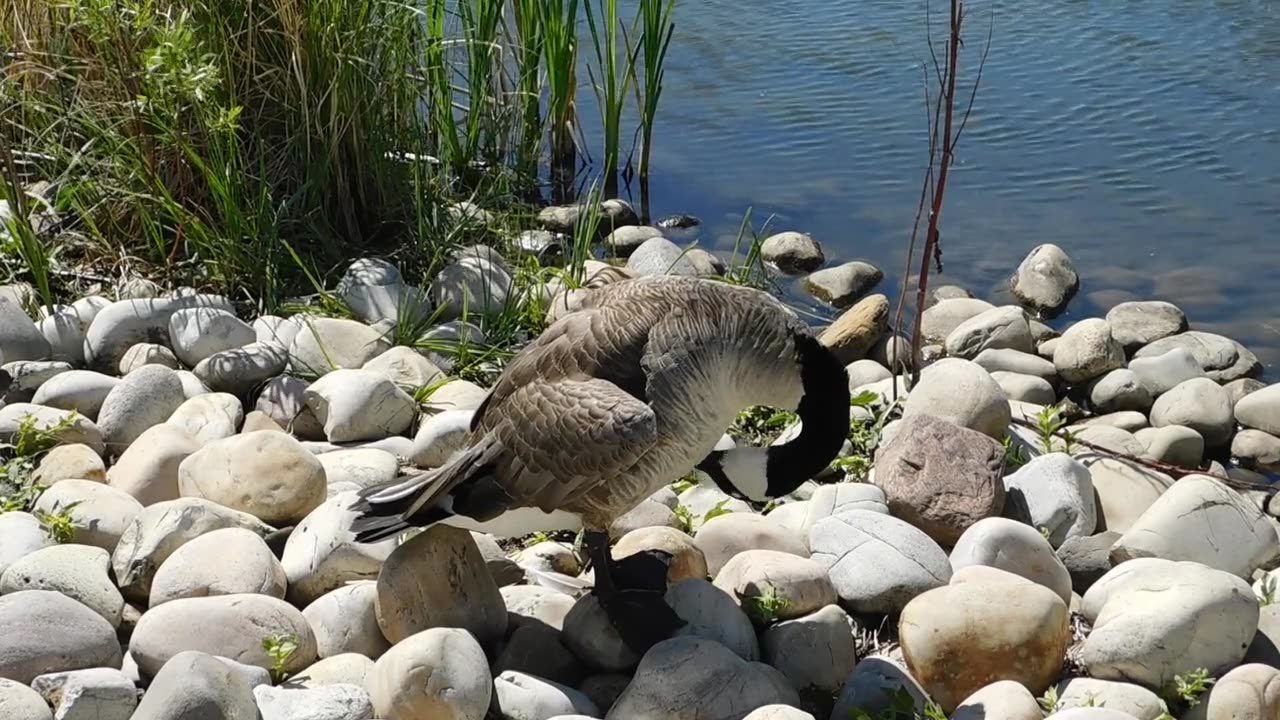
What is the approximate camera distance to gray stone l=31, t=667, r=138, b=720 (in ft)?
12.2

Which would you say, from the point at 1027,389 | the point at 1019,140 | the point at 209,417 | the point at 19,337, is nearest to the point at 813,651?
the point at 209,417

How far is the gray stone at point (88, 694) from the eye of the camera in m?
3.72

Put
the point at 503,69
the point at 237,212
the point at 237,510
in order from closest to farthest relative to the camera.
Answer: the point at 237,510
the point at 237,212
the point at 503,69

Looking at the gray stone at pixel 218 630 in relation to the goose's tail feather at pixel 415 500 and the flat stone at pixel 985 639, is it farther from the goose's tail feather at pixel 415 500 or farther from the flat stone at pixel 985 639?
the flat stone at pixel 985 639

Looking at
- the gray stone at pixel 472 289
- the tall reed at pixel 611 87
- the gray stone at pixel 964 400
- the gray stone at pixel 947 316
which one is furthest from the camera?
the tall reed at pixel 611 87

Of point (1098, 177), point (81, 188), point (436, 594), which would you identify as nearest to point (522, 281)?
point (81, 188)

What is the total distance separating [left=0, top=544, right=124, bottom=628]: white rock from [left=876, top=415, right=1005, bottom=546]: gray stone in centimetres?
261

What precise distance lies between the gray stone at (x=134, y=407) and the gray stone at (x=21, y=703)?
2.02 m

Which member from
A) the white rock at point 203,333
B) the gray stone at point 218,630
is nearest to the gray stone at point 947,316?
the white rock at point 203,333

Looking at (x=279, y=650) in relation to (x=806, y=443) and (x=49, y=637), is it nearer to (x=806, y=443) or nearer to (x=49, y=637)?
(x=49, y=637)

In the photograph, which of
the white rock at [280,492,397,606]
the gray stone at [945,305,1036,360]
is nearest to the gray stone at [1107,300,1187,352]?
the gray stone at [945,305,1036,360]

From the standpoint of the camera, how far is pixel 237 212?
6629 mm

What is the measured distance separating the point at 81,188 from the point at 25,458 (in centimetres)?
208

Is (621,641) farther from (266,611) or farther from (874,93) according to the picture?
(874,93)
